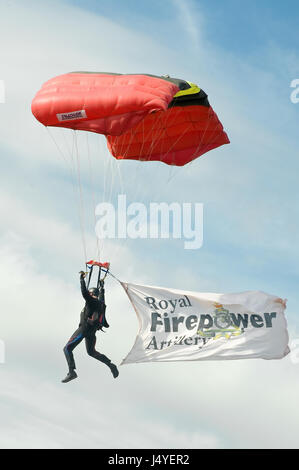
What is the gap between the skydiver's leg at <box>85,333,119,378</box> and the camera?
20.0 m

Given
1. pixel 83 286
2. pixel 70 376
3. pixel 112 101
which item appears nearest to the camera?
pixel 83 286

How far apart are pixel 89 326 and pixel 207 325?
11.3 ft

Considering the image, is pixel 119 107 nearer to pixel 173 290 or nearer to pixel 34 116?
pixel 34 116

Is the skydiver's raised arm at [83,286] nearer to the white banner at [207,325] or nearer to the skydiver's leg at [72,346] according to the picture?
the skydiver's leg at [72,346]

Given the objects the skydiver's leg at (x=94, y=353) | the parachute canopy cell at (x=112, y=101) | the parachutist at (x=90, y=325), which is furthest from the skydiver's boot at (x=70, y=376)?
the parachute canopy cell at (x=112, y=101)

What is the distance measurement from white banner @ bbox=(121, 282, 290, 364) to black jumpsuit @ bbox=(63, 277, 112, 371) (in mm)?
1359

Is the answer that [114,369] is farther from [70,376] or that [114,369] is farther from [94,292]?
[94,292]

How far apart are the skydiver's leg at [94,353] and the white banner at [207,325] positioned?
971mm

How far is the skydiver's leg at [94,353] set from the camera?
20.0m

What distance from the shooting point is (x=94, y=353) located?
20078 mm

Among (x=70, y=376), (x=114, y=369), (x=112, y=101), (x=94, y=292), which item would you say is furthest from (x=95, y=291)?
(x=112, y=101)

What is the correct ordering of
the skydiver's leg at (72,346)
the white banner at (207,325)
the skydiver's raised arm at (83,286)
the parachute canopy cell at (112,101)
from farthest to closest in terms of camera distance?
the white banner at (207,325) → the parachute canopy cell at (112,101) → the skydiver's leg at (72,346) → the skydiver's raised arm at (83,286)

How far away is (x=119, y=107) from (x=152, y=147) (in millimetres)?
3839

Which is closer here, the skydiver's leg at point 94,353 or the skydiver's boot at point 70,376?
the skydiver's boot at point 70,376
